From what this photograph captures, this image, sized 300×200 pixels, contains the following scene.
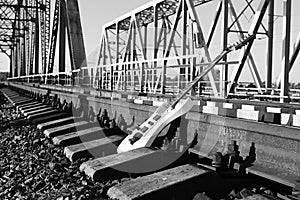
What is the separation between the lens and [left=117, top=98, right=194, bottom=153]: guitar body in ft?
16.4

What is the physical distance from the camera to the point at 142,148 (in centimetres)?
493

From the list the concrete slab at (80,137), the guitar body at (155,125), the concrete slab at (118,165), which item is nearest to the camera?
the concrete slab at (118,165)

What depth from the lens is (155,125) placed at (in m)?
5.06

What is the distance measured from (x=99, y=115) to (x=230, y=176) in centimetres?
490

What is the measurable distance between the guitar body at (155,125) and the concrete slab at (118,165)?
1.44 feet

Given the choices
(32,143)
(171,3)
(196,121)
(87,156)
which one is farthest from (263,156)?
(171,3)

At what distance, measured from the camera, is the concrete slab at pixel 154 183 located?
11.4 ft

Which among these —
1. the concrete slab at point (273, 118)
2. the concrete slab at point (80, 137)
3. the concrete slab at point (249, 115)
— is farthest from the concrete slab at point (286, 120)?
the concrete slab at point (80, 137)

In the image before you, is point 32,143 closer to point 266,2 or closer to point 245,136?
point 245,136

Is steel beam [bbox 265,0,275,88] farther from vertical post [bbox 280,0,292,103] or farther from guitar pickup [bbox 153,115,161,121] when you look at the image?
guitar pickup [bbox 153,115,161,121]

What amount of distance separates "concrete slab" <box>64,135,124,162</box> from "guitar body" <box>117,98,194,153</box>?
387mm

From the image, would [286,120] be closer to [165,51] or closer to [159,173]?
[159,173]

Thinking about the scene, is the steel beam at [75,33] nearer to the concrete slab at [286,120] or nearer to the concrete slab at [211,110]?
the concrete slab at [211,110]

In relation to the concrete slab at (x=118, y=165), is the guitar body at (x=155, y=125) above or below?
above
